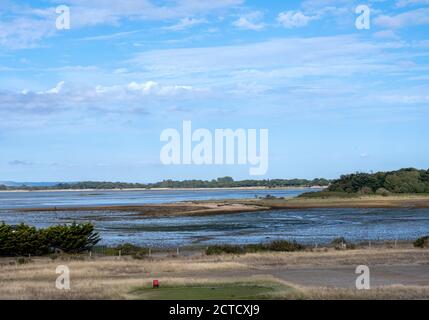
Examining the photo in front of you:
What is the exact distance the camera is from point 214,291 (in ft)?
79.8

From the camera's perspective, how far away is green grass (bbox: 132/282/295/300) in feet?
74.3

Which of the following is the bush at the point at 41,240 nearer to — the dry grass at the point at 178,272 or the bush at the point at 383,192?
the dry grass at the point at 178,272

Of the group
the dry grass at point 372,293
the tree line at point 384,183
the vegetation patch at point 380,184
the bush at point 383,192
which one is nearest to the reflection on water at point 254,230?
the dry grass at point 372,293

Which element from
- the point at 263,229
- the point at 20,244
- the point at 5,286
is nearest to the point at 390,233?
the point at 263,229

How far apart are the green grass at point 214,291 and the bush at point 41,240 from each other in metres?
20.6

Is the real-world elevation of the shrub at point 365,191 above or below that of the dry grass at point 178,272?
above

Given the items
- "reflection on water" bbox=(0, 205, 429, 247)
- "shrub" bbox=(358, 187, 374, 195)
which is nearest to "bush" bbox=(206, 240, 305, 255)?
"reflection on water" bbox=(0, 205, 429, 247)

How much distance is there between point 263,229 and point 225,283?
42258 millimetres

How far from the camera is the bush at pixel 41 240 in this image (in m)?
43.7

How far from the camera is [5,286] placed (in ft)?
86.0

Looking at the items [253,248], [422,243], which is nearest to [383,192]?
[422,243]

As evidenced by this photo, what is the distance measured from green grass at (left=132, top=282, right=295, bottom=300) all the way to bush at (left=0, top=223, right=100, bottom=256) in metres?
20.6
